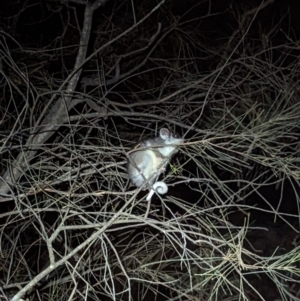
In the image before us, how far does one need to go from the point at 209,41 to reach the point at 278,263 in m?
3.50

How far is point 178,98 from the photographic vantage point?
386 cm

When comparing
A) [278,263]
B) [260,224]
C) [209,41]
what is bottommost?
[260,224]

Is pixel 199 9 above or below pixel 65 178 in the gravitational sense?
below

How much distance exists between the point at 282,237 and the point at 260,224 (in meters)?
0.57

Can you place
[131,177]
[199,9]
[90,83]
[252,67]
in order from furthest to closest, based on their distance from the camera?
1. [199,9]
2. [90,83]
3. [252,67]
4. [131,177]

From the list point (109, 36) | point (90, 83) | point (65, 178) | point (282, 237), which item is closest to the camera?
point (65, 178)

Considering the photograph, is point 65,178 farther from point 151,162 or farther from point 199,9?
point 199,9

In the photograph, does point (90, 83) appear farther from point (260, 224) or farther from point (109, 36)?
point (260, 224)

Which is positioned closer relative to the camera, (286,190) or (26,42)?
(26,42)

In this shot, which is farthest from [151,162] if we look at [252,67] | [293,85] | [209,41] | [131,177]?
[209,41]

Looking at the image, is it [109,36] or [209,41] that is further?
[209,41]

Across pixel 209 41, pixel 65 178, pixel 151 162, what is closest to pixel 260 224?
pixel 209 41

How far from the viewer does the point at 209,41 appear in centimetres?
529

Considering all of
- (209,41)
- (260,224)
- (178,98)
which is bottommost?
(260,224)
